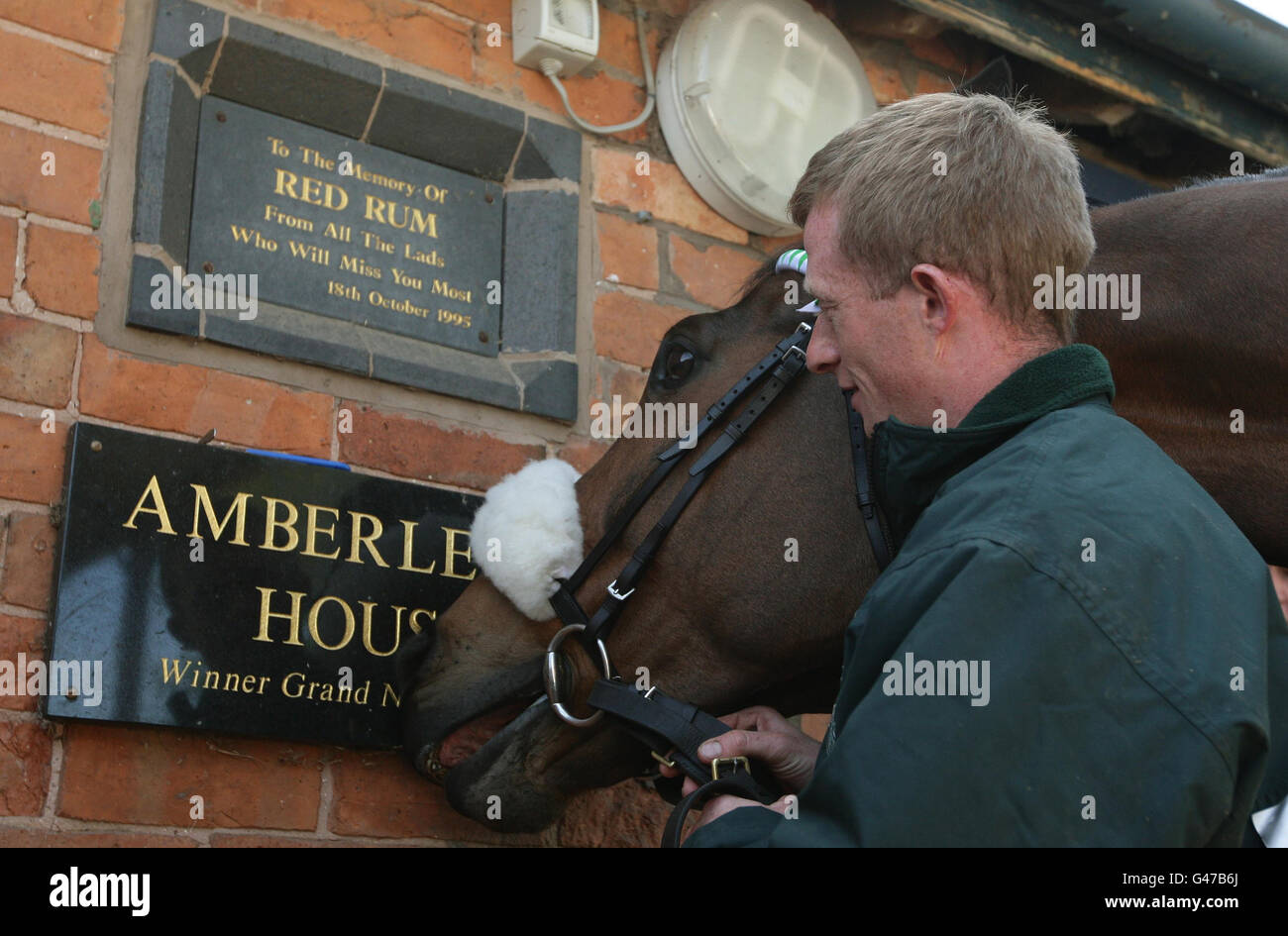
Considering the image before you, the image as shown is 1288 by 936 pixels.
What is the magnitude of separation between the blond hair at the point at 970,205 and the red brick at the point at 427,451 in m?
1.43

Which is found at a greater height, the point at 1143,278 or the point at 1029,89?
the point at 1029,89

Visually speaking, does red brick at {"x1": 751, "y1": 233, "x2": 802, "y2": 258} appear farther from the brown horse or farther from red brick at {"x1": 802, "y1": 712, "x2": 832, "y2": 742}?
red brick at {"x1": 802, "y1": 712, "x2": 832, "y2": 742}

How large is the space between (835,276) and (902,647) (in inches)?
25.0

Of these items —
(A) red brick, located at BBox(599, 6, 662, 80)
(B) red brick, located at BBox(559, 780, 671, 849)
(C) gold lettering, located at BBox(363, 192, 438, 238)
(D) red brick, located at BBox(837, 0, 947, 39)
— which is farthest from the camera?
(D) red brick, located at BBox(837, 0, 947, 39)

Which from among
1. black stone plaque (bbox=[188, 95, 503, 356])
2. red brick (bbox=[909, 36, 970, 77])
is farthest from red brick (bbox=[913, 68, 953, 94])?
black stone plaque (bbox=[188, 95, 503, 356])

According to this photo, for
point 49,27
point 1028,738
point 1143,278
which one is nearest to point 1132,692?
point 1028,738

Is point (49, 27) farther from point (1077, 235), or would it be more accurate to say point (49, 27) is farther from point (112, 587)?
point (1077, 235)

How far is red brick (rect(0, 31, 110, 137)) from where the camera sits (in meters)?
2.82

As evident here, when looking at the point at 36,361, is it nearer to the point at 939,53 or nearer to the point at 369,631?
the point at 369,631

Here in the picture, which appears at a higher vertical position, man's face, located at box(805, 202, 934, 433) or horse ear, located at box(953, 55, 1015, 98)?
horse ear, located at box(953, 55, 1015, 98)

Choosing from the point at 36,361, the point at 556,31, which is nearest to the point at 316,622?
the point at 36,361

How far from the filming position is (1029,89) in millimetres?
4051

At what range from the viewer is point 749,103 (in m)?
3.69

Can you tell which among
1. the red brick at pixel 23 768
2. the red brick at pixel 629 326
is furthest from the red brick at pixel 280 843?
the red brick at pixel 629 326
